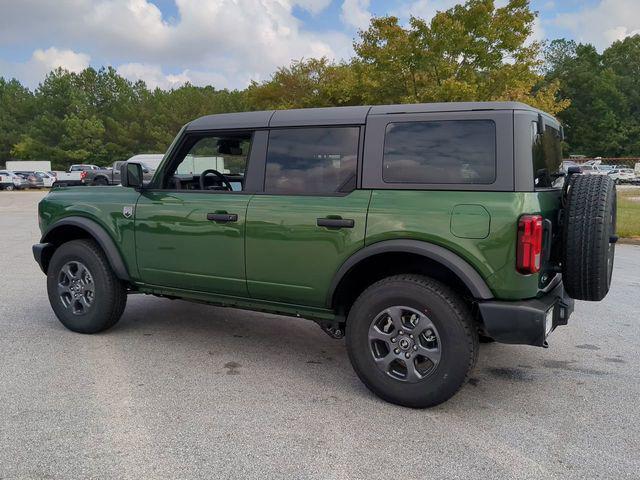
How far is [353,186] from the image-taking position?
11.7 feet

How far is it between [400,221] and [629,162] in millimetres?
56561

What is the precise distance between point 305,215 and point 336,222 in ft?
0.82

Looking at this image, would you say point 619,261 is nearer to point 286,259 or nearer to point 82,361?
point 286,259

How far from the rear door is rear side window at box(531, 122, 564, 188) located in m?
1.06

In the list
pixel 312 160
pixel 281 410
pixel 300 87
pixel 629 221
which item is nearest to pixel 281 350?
pixel 281 410

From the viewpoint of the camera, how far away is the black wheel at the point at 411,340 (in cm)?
320

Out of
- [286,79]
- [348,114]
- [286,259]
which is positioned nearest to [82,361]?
[286,259]

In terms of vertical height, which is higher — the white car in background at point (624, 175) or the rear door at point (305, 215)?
the white car in background at point (624, 175)

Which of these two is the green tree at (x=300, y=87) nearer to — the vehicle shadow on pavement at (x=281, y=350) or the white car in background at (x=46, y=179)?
the white car in background at (x=46, y=179)

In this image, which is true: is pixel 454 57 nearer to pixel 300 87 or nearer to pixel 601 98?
pixel 300 87

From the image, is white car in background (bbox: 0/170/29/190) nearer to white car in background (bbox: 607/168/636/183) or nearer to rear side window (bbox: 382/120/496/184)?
rear side window (bbox: 382/120/496/184)

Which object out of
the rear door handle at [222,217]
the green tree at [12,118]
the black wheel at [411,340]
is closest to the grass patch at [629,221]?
the black wheel at [411,340]

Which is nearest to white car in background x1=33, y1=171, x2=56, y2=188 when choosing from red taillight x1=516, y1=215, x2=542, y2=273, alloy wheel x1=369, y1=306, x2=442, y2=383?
alloy wheel x1=369, y1=306, x2=442, y2=383

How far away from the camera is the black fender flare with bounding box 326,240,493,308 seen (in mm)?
3139
